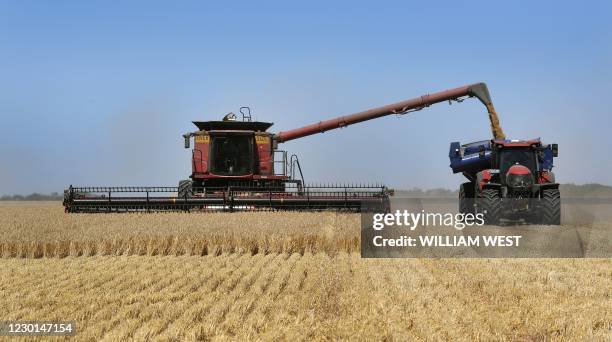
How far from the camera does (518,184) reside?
42.5 feet

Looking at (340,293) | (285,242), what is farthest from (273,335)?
(285,242)

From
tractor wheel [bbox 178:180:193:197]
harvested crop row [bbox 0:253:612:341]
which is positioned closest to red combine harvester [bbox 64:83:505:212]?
tractor wheel [bbox 178:180:193:197]

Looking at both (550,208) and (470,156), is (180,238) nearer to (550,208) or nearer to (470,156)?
(550,208)

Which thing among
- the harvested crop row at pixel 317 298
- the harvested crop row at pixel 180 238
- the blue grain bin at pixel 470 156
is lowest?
the harvested crop row at pixel 317 298

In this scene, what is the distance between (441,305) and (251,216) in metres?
6.79

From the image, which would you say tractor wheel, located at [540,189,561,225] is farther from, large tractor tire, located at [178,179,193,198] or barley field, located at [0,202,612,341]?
large tractor tire, located at [178,179,193,198]

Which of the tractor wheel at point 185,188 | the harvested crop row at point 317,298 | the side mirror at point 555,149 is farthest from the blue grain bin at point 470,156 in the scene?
the harvested crop row at point 317,298

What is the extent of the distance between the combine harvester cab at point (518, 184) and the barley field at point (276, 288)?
3.93 meters

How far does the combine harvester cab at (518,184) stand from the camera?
12844 mm

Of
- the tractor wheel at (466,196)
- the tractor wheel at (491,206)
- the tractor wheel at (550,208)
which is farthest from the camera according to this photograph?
the tractor wheel at (466,196)

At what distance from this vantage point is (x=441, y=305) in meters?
5.58

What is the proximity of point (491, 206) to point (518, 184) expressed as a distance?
68 centimetres

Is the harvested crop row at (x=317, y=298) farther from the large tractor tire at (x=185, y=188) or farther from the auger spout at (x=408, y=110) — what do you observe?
the auger spout at (x=408, y=110)

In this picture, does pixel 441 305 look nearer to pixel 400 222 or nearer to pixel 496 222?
pixel 400 222
